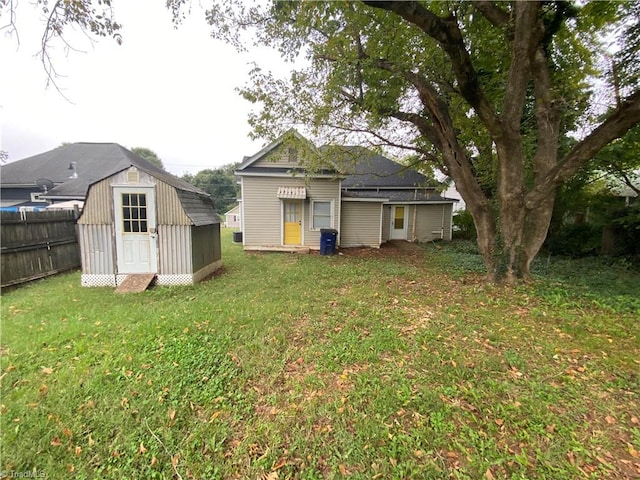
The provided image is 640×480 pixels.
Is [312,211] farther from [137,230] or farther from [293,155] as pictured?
[137,230]

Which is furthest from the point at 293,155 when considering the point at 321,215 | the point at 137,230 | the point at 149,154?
the point at 149,154

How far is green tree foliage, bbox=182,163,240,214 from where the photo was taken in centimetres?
4184

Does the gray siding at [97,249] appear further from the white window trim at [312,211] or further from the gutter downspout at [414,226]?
the gutter downspout at [414,226]

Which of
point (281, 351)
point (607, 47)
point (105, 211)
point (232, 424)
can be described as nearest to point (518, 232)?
point (607, 47)

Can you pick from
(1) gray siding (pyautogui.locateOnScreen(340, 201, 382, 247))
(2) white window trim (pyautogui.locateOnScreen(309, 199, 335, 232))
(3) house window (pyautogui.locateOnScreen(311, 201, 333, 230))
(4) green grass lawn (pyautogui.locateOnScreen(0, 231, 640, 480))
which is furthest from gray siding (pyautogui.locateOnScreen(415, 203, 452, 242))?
(4) green grass lawn (pyautogui.locateOnScreen(0, 231, 640, 480))

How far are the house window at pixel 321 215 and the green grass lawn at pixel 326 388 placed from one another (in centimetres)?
646

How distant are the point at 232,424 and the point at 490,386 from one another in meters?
2.51

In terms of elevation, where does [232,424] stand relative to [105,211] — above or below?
below

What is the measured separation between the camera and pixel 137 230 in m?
6.18

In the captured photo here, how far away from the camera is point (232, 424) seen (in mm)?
2242

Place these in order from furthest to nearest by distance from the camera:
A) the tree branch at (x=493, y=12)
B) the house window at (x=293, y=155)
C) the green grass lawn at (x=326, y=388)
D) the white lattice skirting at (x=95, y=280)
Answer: the house window at (x=293, y=155), the white lattice skirting at (x=95, y=280), the tree branch at (x=493, y=12), the green grass lawn at (x=326, y=388)

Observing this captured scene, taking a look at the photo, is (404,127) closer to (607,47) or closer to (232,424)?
(607,47)

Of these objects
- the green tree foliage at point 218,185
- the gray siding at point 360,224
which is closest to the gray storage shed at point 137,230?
the gray siding at point 360,224

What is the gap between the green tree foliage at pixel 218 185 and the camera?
41844mm
